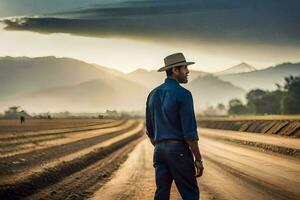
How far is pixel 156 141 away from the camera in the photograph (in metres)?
7.10

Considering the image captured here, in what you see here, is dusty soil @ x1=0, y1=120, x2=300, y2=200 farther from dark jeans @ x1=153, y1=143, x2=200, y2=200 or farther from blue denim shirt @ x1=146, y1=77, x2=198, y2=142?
blue denim shirt @ x1=146, y1=77, x2=198, y2=142

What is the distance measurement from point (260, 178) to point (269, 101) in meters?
162

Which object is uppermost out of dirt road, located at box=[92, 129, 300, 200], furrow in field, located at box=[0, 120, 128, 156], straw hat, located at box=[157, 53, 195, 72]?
straw hat, located at box=[157, 53, 195, 72]

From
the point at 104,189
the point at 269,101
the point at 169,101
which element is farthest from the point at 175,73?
the point at 269,101

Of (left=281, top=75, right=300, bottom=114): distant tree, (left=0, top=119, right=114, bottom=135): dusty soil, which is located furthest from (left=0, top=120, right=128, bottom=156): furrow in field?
(left=281, top=75, right=300, bottom=114): distant tree

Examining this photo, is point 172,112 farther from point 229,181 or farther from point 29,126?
point 29,126

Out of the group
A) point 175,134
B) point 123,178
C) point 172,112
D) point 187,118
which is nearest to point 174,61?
point 172,112

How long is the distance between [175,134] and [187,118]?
0.27 metres

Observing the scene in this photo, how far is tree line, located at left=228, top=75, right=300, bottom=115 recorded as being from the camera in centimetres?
13000

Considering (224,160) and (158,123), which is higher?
(158,123)

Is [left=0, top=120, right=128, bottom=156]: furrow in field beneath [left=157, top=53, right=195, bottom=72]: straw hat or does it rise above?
beneath

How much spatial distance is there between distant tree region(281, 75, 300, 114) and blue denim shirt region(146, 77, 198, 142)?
413 ft

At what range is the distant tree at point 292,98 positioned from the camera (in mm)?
129375

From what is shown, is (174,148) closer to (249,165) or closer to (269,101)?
(249,165)
